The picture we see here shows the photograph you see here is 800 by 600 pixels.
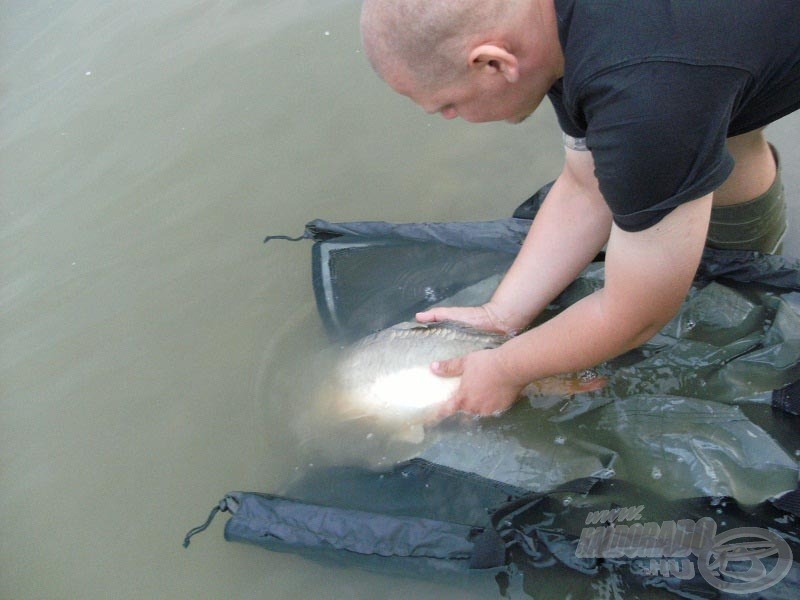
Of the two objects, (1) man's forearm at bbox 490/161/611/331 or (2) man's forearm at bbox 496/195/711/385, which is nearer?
(2) man's forearm at bbox 496/195/711/385

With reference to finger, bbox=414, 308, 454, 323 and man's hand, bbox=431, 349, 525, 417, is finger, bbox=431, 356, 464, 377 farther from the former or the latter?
finger, bbox=414, 308, 454, 323

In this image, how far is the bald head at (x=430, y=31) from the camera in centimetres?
133

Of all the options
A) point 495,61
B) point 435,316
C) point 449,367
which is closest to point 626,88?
point 495,61

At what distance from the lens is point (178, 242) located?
9.98 feet

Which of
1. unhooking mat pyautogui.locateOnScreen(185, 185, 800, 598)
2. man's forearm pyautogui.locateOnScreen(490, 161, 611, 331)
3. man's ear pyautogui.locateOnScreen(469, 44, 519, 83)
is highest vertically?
man's ear pyautogui.locateOnScreen(469, 44, 519, 83)

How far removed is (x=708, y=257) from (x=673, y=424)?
1.88 ft

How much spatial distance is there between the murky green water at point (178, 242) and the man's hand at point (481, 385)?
0.48m

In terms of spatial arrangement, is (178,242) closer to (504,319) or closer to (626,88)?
(504,319)

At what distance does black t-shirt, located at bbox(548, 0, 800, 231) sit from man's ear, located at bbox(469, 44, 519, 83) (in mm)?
102

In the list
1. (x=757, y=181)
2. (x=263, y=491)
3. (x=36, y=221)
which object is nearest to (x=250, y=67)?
(x=36, y=221)

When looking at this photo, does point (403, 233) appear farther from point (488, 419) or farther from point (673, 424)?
point (673, 424)

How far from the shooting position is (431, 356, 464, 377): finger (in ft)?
7.11

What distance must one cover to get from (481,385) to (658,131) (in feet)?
3.20

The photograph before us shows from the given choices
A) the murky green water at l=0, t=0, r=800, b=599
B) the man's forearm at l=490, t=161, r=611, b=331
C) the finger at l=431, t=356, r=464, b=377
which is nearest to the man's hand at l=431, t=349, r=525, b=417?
the finger at l=431, t=356, r=464, b=377
